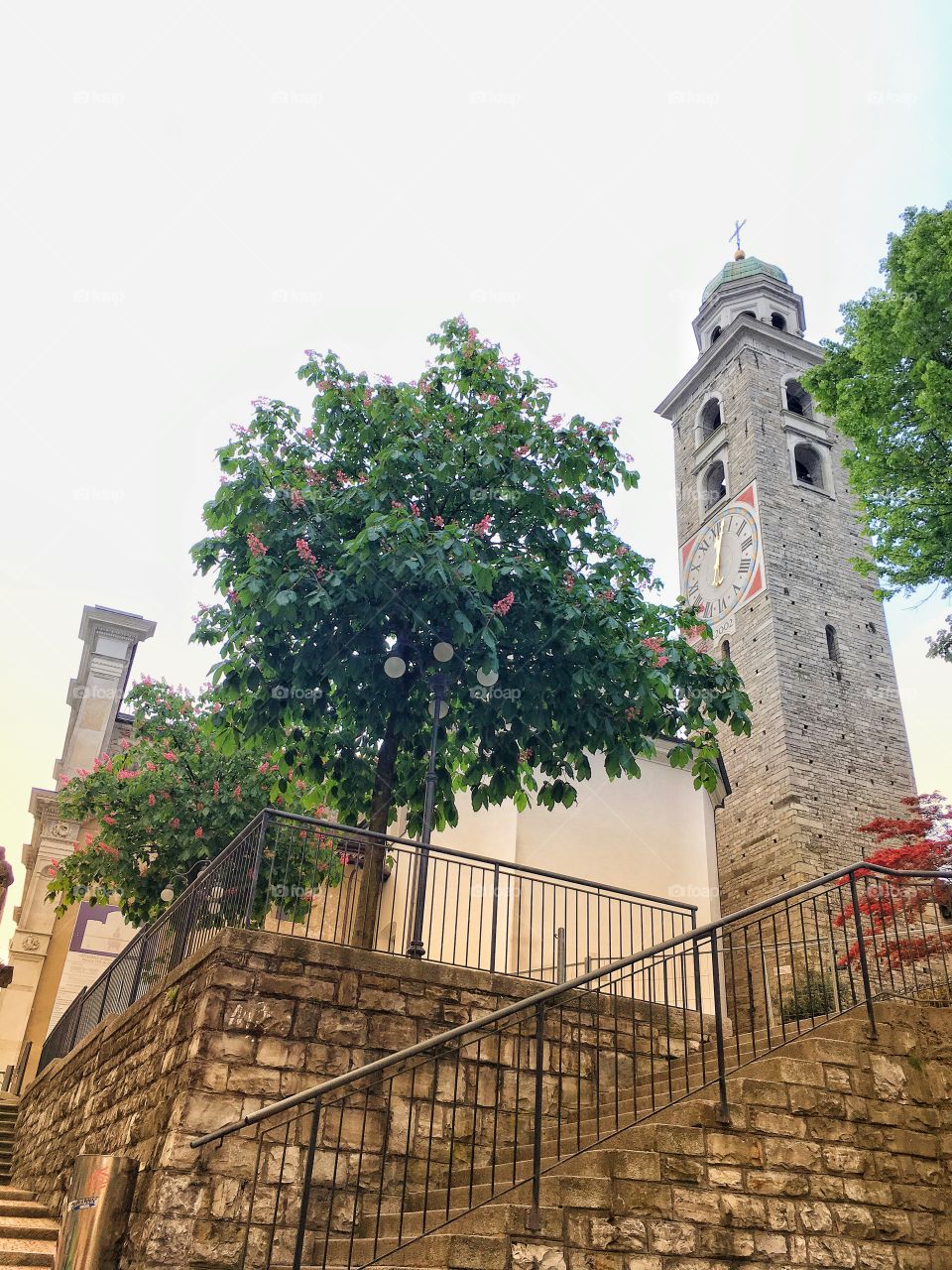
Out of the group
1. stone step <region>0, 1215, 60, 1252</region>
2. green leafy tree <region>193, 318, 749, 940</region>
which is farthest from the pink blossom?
stone step <region>0, 1215, 60, 1252</region>

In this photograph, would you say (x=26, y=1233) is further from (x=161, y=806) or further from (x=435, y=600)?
(x=435, y=600)

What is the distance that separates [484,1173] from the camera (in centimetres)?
721

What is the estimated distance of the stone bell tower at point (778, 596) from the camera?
24.6 metres

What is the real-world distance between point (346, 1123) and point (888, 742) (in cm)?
2269

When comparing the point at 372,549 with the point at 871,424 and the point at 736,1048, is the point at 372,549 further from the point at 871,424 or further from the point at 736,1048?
the point at 871,424

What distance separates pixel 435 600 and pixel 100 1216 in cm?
532

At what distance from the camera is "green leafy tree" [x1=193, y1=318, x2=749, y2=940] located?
9.21 meters

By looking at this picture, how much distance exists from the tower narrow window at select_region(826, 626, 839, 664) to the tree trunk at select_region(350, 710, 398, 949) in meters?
20.0

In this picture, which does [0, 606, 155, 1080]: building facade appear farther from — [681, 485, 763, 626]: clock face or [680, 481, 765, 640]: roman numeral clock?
[680, 481, 765, 640]: roman numeral clock

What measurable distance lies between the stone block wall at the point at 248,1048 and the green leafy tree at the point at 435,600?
3.87ft

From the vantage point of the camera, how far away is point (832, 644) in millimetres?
27500

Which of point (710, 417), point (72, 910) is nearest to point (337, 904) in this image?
point (72, 910)

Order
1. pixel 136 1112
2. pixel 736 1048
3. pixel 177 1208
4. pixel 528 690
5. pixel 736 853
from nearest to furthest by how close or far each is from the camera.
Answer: pixel 177 1208
pixel 736 1048
pixel 136 1112
pixel 528 690
pixel 736 853

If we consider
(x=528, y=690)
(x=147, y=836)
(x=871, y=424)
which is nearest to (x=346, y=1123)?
(x=528, y=690)
